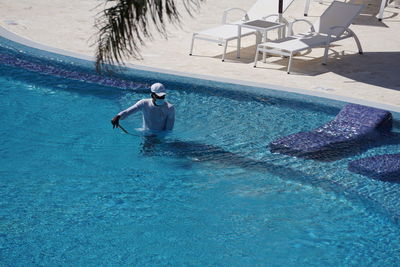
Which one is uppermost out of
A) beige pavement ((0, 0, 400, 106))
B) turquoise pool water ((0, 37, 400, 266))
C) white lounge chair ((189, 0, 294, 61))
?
white lounge chair ((189, 0, 294, 61))

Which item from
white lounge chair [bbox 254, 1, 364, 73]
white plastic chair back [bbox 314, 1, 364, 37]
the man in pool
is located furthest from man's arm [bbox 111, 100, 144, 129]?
white plastic chair back [bbox 314, 1, 364, 37]

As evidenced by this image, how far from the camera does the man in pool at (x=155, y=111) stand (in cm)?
786

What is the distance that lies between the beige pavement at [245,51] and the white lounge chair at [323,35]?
31 centimetres

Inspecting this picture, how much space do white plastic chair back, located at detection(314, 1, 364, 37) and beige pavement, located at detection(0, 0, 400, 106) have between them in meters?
0.47

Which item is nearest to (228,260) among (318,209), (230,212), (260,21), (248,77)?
(230,212)

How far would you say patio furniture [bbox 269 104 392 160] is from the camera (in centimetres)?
809

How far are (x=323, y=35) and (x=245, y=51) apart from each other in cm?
131

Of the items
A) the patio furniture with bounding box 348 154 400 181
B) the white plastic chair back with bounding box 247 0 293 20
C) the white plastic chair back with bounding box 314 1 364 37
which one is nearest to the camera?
the patio furniture with bounding box 348 154 400 181

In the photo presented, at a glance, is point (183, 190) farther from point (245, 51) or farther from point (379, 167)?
point (245, 51)

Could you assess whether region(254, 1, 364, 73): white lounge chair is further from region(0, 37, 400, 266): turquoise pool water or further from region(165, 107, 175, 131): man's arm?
region(165, 107, 175, 131): man's arm

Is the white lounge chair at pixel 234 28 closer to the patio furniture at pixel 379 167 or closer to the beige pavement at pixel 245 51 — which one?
the beige pavement at pixel 245 51

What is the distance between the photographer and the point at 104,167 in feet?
25.0

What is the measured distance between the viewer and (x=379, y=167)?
757cm

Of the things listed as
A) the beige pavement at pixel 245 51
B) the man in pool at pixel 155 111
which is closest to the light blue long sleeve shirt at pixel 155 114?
the man in pool at pixel 155 111
